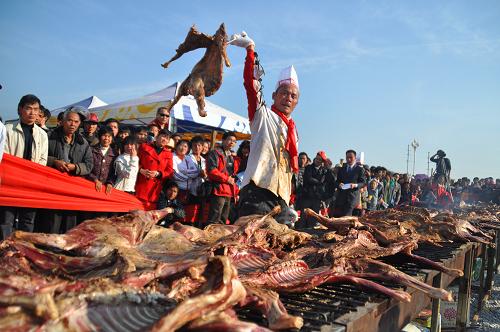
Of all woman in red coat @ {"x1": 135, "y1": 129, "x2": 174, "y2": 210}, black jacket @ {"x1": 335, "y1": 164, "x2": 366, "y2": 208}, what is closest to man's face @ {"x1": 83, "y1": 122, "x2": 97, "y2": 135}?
woman in red coat @ {"x1": 135, "y1": 129, "x2": 174, "y2": 210}

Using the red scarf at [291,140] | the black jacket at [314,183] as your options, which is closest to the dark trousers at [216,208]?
the red scarf at [291,140]

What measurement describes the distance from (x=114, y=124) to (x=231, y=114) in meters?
6.53

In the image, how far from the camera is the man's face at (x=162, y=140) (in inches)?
245

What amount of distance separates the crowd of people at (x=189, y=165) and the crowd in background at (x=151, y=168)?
0.04 ft

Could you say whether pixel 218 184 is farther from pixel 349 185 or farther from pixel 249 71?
pixel 349 185

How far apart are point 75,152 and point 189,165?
6.02ft

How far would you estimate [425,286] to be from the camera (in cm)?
239

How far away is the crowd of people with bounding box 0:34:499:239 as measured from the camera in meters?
3.95

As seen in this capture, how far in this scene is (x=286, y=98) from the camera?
405 centimetres

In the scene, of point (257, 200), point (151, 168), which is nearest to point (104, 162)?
point (151, 168)

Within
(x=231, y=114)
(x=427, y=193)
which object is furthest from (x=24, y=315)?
(x=427, y=193)

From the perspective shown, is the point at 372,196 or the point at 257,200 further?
the point at 372,196

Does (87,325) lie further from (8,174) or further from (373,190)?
(373,190)

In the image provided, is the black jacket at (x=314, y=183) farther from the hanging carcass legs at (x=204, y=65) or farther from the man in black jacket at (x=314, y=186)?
the hanging carcass legs at (x=204, y=65)
